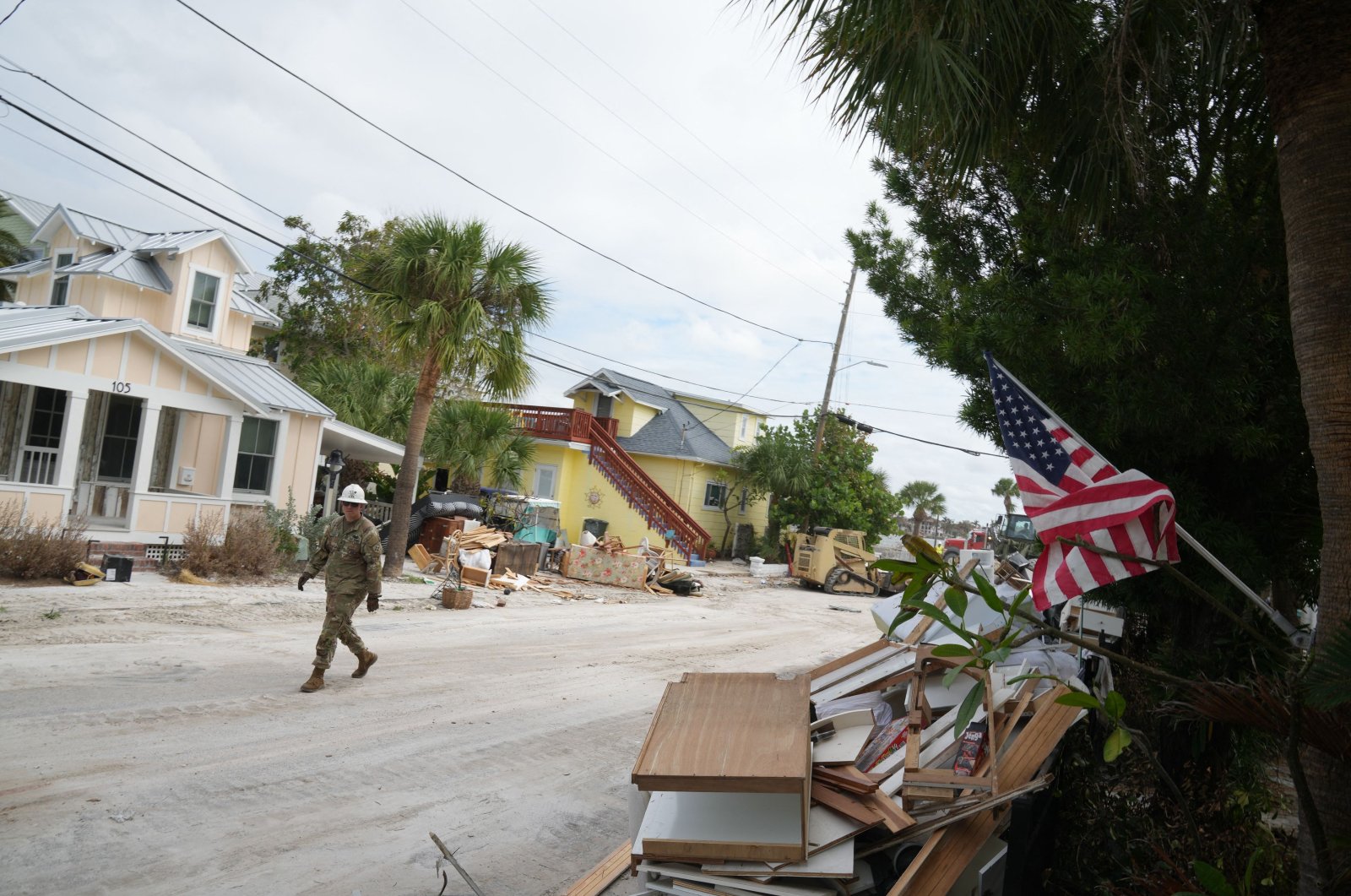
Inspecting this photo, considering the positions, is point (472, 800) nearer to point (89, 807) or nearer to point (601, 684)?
point (89, 807)

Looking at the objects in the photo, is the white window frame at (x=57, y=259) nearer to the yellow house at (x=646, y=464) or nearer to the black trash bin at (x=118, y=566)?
the black trash bin at (x=118, y=566)

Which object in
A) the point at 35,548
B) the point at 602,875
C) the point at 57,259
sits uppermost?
the point at 57,259

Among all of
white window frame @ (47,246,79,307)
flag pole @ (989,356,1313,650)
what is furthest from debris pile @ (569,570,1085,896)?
white window frame @ (47,246,79,307)

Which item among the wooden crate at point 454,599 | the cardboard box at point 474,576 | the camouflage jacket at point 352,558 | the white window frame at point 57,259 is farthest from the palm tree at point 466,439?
the camouflage jacket at point 352,558

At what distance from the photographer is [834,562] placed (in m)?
29.1

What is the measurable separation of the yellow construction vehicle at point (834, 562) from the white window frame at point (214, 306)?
17957 mm

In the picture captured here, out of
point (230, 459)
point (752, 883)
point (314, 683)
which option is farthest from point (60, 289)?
point (752, 883)

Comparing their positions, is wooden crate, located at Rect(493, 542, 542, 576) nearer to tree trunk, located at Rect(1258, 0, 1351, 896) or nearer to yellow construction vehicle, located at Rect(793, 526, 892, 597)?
yellow construction vehicle, located at Rect(793, 526, 892, 597)

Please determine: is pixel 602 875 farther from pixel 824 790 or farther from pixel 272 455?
pixel 272 455

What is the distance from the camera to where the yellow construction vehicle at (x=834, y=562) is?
93.6ft

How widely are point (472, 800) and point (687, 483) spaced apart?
3112 cm

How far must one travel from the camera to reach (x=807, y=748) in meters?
4.66

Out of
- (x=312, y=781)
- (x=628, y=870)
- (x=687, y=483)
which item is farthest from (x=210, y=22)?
(x=687, y=483)

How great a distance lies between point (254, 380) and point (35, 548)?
286 inches
